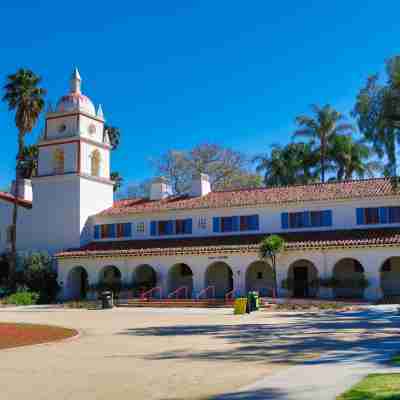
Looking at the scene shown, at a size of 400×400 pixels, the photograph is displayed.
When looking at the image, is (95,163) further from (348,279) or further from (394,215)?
(394,215)

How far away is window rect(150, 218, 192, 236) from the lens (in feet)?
136

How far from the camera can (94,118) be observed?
150 ft

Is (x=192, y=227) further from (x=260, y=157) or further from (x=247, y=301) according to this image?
(x=260, y=157)

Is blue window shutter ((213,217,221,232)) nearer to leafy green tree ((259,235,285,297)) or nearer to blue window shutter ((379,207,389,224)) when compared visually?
leafy green tree ((259,235,285,297))

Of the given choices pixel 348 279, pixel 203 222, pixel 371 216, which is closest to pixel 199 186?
pixel 203 222

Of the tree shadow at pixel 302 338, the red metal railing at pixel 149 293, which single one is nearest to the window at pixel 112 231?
the red metal railing at pixel 149 293

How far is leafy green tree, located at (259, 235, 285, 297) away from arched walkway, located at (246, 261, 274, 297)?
8.15 feet

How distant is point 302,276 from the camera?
37094mm

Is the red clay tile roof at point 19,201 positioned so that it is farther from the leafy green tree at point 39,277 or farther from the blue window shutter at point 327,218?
the blue window shutter at point 327,218

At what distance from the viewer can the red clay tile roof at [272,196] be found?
37.1m

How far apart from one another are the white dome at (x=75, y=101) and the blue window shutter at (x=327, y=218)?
20.2m

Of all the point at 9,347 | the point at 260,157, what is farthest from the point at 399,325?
the point at 260,157

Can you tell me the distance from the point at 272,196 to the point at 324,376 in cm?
2959

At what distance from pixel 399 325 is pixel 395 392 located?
11995 millimetres
